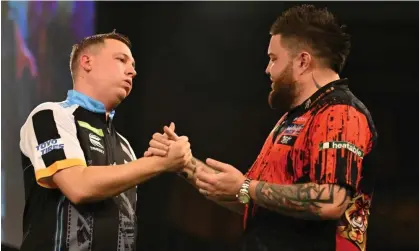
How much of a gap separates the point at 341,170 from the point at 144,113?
1.91 metres

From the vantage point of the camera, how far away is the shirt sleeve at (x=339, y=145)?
4.73 feet

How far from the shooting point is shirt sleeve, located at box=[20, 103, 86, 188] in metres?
1.66

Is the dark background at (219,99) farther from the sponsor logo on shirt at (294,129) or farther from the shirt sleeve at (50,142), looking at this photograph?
the sponsor logo on shirt at (294,129)

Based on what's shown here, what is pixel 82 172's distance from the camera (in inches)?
64.9

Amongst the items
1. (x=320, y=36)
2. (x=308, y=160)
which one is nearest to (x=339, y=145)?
(x=308, y=160)

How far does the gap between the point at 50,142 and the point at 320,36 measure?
937mm

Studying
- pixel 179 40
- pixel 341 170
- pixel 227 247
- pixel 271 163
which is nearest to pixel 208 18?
pixel 179 40

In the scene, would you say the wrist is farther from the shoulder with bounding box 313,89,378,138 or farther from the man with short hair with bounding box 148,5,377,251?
the shoulder with bounding box 313,89,378,138

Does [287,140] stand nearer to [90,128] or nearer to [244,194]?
[244,194]

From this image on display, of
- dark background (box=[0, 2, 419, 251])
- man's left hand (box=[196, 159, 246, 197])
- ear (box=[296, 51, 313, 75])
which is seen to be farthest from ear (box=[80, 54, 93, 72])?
dark background (box=[0, 2, 419, 251])

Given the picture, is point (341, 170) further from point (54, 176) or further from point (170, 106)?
point (170, 106)

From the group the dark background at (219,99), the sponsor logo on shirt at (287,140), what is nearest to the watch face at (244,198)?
the sponsor logo on shirt at (287,140)

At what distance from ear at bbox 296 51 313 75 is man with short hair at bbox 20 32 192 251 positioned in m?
0.48

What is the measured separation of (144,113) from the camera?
3.18 meters
